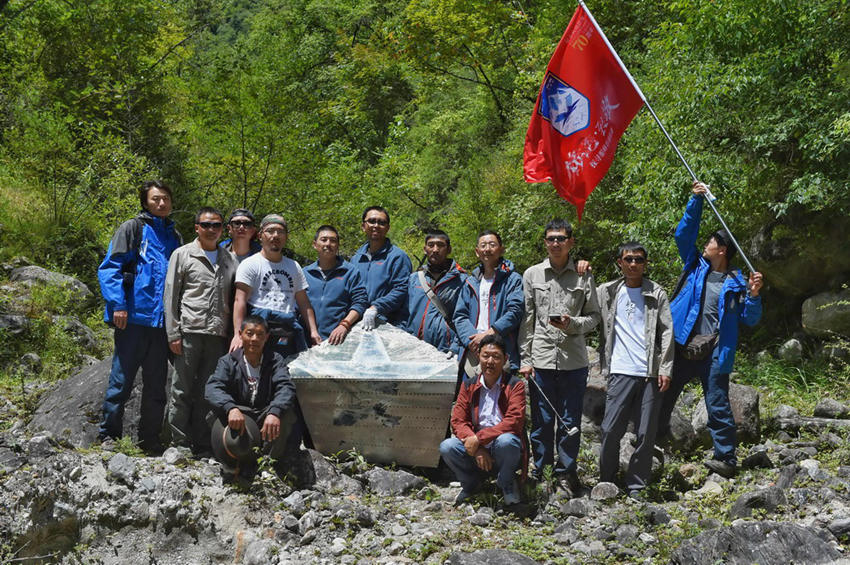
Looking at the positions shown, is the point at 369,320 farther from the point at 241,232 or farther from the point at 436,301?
the point at 241,232

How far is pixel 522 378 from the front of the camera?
18.2 ft

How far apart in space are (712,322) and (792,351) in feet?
13.4

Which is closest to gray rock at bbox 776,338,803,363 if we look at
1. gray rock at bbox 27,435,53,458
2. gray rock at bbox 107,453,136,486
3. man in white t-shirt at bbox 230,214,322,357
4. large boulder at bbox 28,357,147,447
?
man in white t-shirt at bbox 230,214,322,357

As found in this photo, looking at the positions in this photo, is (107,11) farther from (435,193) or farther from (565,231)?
→ (565,231)

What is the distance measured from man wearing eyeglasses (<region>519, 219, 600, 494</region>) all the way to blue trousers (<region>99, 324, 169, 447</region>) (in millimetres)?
2920

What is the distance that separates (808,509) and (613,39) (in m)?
9.78

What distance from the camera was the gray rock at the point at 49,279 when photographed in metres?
10.7

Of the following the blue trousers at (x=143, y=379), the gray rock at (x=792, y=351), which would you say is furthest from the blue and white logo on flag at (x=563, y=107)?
the gray rock at (x=792, y=351)

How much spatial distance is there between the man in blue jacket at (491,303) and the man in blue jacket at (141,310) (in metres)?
2.41

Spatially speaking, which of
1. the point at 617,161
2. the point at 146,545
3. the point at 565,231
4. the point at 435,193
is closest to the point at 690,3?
the point at 617,161

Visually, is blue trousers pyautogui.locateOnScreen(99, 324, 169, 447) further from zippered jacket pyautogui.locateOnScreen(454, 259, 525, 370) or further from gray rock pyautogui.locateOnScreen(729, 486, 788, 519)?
gray rock pyautogui.locateOnScreen(729, 486, 788, 519)

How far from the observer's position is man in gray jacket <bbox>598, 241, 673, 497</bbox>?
543cm

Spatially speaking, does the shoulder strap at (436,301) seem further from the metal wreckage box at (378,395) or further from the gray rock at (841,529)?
the gray rock at (841,529)

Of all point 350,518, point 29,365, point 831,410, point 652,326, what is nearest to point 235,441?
point 350,518
